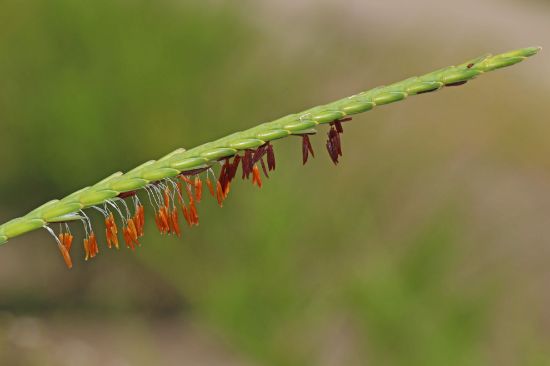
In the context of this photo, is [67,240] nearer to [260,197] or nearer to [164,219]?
[164,219]

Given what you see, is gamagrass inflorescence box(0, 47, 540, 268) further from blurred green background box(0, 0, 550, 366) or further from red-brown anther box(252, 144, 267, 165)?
blurred green background box(0, 0, 550, 366)

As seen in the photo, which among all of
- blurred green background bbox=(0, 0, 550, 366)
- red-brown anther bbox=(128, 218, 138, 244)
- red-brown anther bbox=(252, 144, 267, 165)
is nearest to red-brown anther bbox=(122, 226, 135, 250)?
red-brown anther bbox=(128, 218, 138, 244)

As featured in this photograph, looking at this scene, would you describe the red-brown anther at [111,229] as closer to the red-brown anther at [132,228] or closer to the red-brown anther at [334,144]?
the red-brown anther at [132,228]

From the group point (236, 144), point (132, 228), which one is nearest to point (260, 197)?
point (132, 228)

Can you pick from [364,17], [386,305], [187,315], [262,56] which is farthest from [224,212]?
[364,17]

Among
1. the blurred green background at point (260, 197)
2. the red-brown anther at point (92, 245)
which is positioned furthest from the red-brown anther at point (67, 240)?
the blurred green background at point (260, 197)
